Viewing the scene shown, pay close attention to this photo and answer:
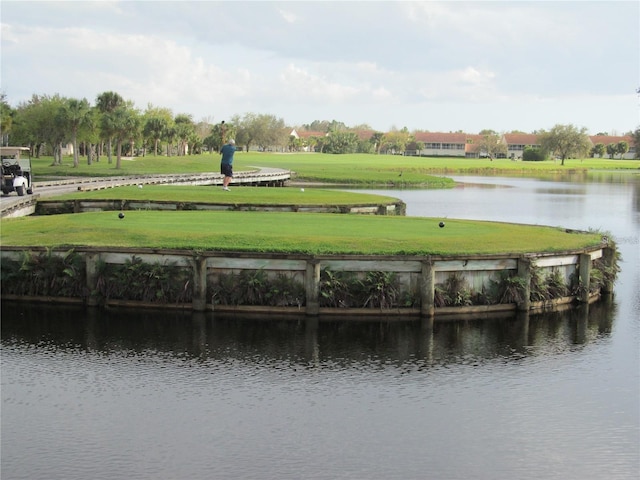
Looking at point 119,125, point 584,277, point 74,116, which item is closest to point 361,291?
point 584,277

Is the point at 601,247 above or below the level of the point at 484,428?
above

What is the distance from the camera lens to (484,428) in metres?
15.4

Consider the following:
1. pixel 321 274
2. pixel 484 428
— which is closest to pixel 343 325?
pixel 321 274

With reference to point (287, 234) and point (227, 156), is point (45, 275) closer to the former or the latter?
point (287, 234)

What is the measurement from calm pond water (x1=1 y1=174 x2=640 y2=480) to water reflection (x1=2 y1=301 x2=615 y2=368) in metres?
0.07

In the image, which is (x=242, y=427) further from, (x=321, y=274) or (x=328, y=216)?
(x=328, y=216)

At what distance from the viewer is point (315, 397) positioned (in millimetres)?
16828

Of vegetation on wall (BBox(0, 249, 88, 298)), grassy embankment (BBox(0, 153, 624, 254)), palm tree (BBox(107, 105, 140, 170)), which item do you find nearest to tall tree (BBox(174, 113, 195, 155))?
palm tree (BBox(107, 105, 140, 170))

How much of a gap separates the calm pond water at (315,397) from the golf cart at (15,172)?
71.9ft

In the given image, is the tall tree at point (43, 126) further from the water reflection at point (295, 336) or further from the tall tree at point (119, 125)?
the water reflection at point (295, 336)

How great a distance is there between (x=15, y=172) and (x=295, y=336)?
29.3 m

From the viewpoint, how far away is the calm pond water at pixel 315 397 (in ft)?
45.1

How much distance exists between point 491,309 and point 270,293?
6253 mm

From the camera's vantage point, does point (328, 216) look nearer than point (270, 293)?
No
